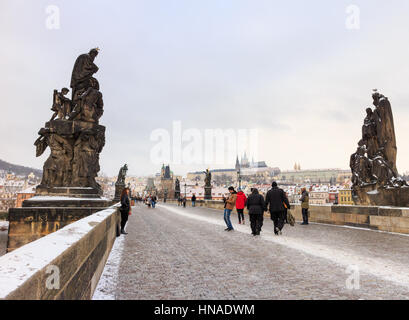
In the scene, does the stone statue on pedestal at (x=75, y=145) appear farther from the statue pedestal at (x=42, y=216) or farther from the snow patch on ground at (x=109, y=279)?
the snow patch on ground at (x=109, y=279)

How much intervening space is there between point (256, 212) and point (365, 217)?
169 inches

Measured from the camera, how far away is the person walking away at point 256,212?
9.88m

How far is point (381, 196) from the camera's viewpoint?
1185 centimetres

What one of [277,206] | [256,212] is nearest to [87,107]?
[256,212]

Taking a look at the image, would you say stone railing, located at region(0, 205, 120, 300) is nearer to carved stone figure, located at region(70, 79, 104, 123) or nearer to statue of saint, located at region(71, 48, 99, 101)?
carved stone figure, located at region(70, 79, 104, 123)

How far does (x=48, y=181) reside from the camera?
10664 millimetres

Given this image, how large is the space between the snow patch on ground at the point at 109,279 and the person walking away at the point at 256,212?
4.65 m

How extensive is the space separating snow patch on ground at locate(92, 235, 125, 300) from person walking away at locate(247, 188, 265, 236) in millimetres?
4646

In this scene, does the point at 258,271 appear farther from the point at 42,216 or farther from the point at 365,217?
the point at 365,217

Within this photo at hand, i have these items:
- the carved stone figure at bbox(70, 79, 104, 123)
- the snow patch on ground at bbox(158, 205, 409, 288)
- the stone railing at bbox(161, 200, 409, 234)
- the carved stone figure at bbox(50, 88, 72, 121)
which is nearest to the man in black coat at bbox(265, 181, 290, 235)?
the snow patch on ground at bbox(158, 205, 409, 288)

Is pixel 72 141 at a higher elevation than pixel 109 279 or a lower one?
higher
